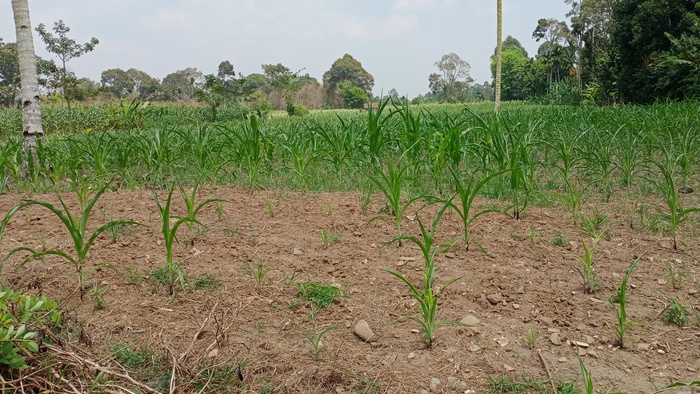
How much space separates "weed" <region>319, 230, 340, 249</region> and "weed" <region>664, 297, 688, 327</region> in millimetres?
1616

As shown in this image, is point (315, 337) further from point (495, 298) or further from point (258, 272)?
point (495, 298)

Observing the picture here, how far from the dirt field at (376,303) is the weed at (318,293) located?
0.12 feet

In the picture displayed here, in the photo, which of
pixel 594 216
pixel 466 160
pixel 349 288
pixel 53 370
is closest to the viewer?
pixel 53 370

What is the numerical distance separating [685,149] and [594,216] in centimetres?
175

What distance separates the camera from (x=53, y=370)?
4.97 feet

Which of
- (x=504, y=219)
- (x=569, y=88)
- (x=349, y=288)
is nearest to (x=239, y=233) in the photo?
(x=349, y=288)

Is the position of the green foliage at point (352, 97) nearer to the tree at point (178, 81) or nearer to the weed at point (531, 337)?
the tree at point (178, 81)

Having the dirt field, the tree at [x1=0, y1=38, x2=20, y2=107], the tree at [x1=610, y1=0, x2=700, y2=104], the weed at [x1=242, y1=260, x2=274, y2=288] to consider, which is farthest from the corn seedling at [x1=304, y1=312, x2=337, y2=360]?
the tree at [x1=0, y1=38, x2=20, y2=107]

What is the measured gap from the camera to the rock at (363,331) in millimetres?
1880

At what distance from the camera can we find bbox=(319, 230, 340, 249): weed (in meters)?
2.71

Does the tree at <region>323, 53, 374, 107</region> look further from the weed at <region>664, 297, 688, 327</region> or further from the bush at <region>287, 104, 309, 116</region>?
the weed at <region>664, 297, 688, 327</region>

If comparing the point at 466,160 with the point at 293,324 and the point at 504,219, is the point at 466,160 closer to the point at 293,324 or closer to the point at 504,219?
the point at 504,219

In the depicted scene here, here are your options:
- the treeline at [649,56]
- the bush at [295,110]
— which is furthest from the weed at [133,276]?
the bush at [295,110]

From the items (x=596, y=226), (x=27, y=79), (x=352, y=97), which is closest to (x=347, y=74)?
(x=352, y=97)
